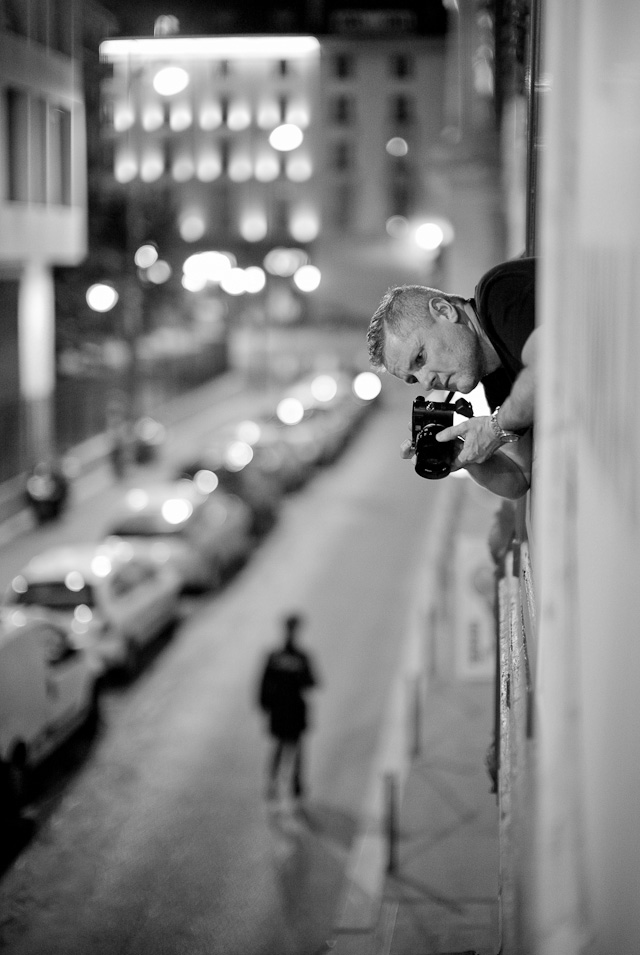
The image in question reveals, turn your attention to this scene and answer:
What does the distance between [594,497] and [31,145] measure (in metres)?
29.3

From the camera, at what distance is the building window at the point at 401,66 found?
2647 cm

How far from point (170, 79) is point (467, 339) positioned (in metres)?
10.3

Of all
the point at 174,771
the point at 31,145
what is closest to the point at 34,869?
the point at 174,771

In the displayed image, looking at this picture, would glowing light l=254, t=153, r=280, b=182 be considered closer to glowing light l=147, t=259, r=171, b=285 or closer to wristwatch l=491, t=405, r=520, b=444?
wristwatch l=491, t=405, r=520, b=444

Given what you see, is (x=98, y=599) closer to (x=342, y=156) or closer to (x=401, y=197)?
(x=342, y=156)

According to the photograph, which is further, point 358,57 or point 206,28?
point 358,57

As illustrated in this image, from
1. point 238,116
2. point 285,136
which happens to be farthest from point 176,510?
point 238,116

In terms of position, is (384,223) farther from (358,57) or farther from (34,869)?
(34,869)

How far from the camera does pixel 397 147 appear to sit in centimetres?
3306

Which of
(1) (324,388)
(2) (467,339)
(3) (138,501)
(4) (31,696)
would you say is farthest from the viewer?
(1) (324,388)

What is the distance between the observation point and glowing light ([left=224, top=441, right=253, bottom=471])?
30.1 m

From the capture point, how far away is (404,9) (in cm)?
2202

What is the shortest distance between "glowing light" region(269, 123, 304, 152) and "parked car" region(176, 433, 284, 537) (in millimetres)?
10073

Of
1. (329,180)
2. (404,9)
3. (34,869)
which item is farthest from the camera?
(329,180)
